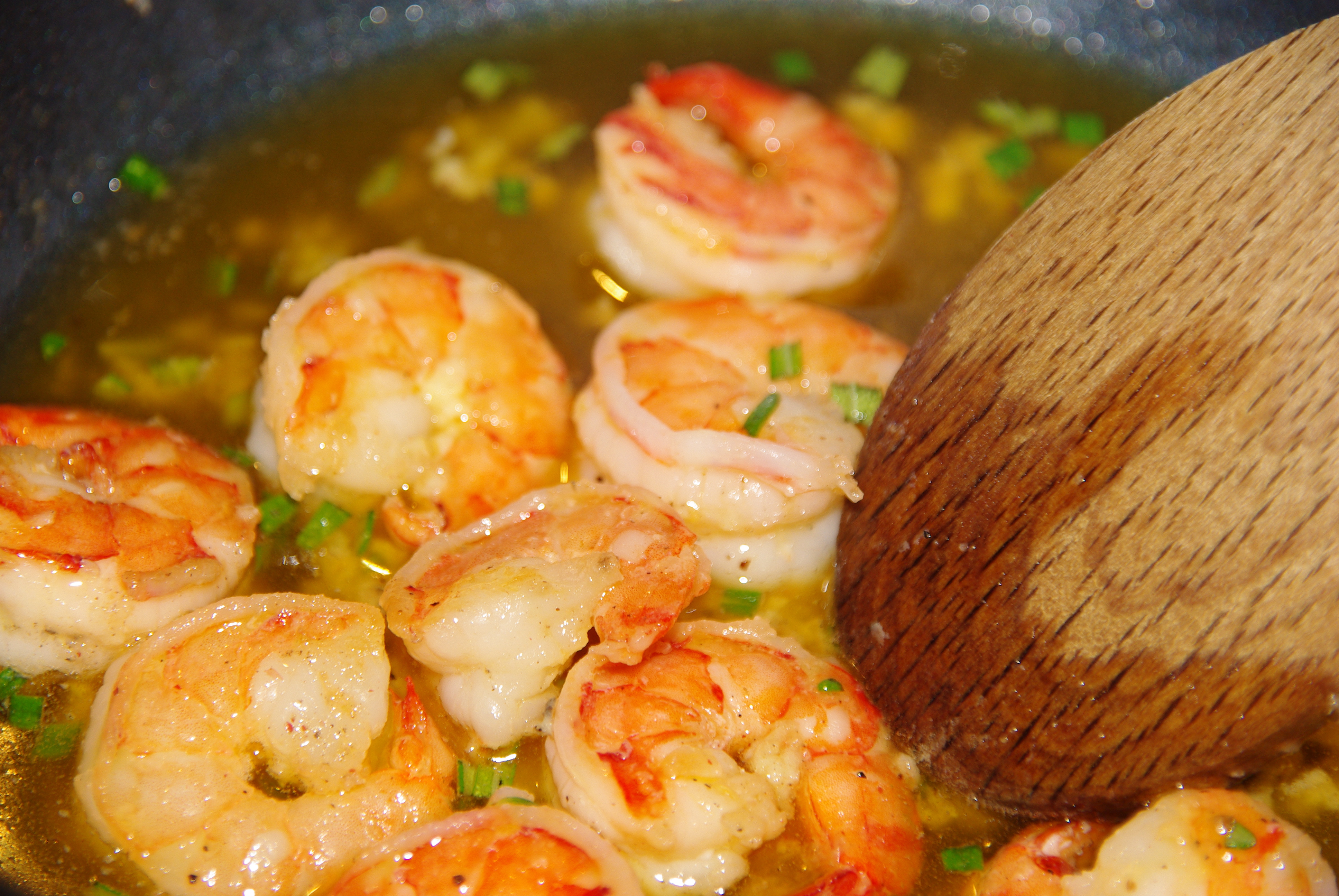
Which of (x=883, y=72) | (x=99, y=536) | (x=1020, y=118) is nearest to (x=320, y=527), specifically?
(x=99, y=536)

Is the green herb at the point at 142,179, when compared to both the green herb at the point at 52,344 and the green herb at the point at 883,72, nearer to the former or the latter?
the green herb at the point at 52,344

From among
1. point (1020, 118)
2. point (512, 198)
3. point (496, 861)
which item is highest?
point (1020, 118)

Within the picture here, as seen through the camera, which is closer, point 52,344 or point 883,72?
point 52,344

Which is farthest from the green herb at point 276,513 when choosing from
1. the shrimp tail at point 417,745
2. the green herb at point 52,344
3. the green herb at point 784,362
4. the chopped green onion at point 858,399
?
the chopped green onion at point 858,399

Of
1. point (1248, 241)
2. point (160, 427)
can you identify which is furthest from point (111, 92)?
point (1248, 241)

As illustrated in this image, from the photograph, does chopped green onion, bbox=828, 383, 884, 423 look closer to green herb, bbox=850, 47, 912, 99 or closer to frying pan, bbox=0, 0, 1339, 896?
green herb, bbox=850, 47, 912, 99

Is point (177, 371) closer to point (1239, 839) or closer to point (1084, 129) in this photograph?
point (1239, 839)
